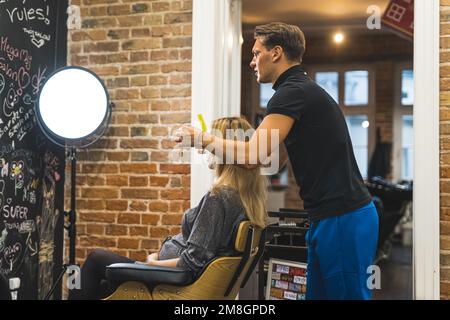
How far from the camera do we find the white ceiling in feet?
20.9

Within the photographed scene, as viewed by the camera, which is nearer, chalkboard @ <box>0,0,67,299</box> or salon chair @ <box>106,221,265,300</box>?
salon chair @ <box>106,221,265,300</box>

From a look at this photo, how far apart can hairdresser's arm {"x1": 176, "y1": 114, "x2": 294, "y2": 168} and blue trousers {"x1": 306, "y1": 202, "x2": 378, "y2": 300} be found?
12.6 inches

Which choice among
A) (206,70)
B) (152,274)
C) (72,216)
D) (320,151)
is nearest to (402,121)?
(206,70)

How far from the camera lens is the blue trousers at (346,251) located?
6.09 ft

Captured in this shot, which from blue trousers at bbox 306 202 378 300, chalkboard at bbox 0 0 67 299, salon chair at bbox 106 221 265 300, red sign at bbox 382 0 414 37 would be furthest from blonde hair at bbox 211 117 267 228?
red sign at bbox 382 0 414 37

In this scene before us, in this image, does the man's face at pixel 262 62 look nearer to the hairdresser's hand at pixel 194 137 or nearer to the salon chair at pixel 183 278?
the hairdresser's hand at pixel 194 137

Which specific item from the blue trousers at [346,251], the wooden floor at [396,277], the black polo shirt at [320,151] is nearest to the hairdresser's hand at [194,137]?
the black polo shirt at [320,151]

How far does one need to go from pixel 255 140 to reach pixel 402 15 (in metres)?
1.95

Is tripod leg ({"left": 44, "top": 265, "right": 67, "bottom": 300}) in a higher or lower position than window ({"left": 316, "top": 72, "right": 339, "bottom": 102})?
lower

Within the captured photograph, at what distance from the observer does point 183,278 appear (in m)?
2.08

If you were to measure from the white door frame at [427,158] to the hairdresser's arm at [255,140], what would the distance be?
1095mm

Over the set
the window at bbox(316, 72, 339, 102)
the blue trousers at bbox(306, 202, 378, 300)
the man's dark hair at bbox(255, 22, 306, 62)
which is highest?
the window at bbox(316, 72, 339, 102)

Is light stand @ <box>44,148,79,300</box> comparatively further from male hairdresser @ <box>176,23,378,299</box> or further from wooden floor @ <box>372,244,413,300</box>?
wooden floor @ <box>372,244,413,300</box>
